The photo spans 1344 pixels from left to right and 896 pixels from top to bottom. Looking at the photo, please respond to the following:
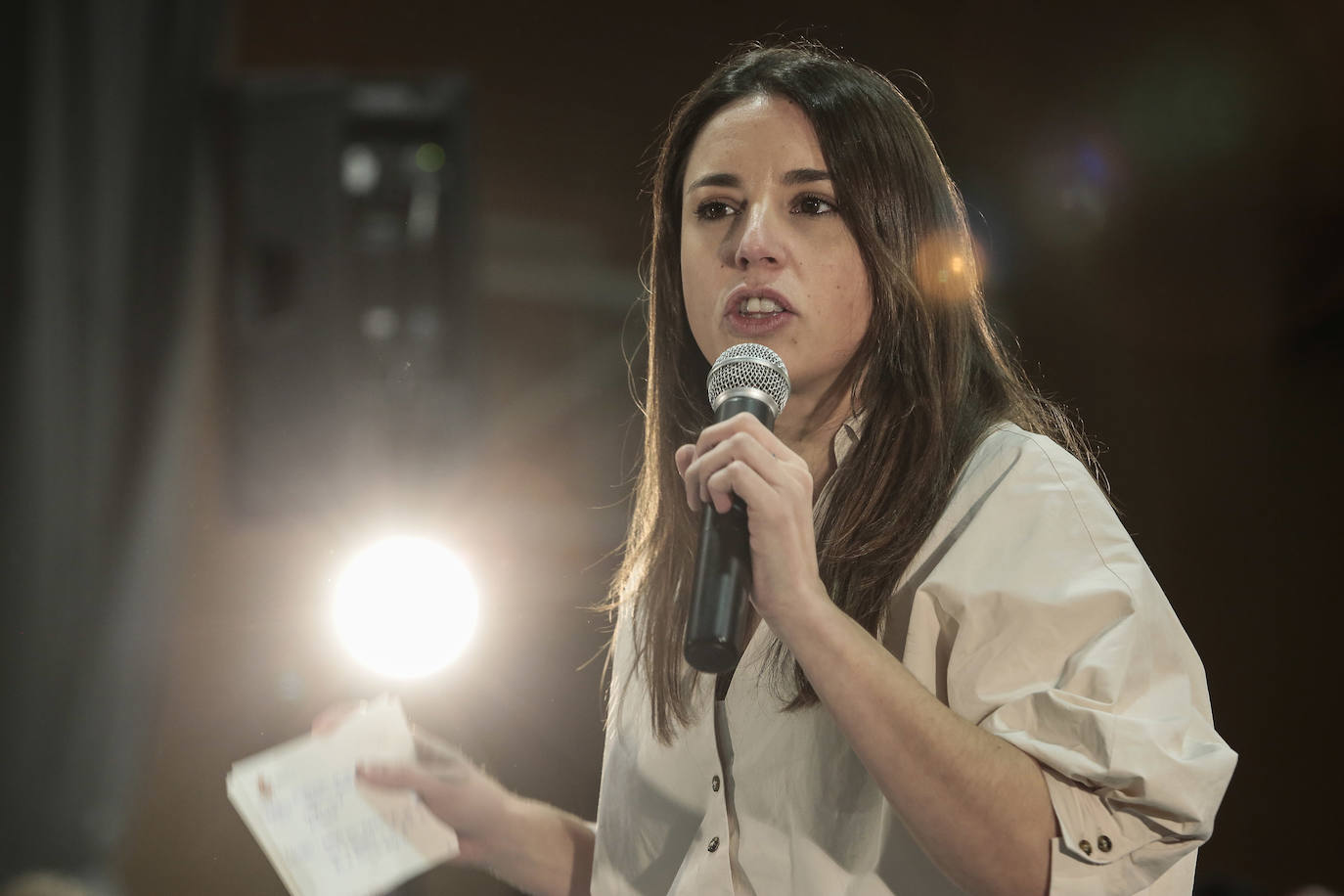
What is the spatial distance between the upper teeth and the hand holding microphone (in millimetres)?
362

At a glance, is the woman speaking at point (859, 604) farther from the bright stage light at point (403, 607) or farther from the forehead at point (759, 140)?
the bright stage light at point (403, 607)

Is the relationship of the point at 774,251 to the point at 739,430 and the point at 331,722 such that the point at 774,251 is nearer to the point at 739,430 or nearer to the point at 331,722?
the point at 739,430

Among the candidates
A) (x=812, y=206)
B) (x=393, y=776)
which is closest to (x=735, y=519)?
(x=812, y=206)

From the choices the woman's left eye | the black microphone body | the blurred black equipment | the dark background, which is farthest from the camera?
the blurred black equipment

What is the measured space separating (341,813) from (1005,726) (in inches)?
34.2

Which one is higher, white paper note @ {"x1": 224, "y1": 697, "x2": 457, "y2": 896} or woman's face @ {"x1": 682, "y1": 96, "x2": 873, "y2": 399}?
woman's face @ {"x1": 682, "y1": 96, "x2": 873, "y2": 399}

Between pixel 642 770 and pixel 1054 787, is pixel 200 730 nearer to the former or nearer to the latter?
pixel 642 770

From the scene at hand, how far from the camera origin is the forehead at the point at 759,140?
1.30 metres

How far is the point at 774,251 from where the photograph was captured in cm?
123

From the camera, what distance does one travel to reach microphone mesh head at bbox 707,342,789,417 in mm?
1042

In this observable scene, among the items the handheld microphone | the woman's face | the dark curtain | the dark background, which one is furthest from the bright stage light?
the handheld microphone

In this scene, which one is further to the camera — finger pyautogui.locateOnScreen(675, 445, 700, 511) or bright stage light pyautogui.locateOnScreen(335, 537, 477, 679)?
bright stage light pyautogui.locateOnScreen(335, 537, 477, 679)

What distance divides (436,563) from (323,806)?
0.67 m

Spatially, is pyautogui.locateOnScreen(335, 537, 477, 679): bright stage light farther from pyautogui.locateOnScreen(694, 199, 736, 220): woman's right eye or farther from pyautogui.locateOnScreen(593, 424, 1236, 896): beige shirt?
pyautogui.locateOnScreen(694, 199, 736, 220): woman's right eye
